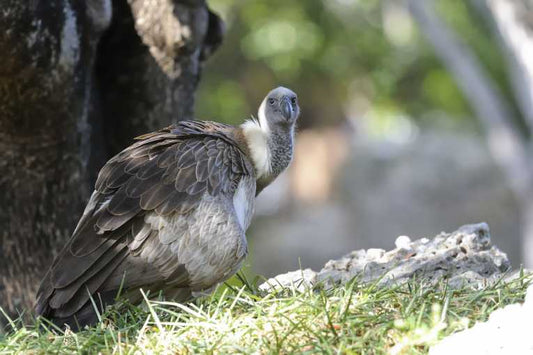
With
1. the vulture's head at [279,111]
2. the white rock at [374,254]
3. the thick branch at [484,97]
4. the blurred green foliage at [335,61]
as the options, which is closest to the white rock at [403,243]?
the white rock at [374,254]

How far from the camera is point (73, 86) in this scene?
6934 millimetres

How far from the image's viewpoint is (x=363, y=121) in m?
26.1

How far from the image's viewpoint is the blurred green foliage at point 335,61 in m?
22.1

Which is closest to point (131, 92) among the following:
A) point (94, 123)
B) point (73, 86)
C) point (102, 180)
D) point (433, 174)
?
point (94, 123)

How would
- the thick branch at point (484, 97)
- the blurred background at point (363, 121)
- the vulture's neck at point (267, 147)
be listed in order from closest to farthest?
the vulture's neck at point (267, 147) < the thick branch at point (484, 97) < the blurred background at point (363, 121)

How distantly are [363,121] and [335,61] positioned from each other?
3.27 metres

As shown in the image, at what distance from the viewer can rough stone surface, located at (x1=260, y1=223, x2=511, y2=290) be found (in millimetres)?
5992

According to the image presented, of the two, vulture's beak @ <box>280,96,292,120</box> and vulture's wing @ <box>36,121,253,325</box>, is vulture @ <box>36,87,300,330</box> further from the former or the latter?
vulture's beak @ <box>280,96,292,120</box>

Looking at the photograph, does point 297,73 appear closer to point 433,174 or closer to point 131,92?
point 433,174

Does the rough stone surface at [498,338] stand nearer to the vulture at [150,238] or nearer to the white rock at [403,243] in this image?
the vulture at [150,238]

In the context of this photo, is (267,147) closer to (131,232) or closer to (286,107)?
(286,107)

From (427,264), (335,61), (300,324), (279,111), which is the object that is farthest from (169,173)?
(335,61)

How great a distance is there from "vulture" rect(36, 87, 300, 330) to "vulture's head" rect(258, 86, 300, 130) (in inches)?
31.5

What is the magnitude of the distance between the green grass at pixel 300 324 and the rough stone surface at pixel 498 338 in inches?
4.0
